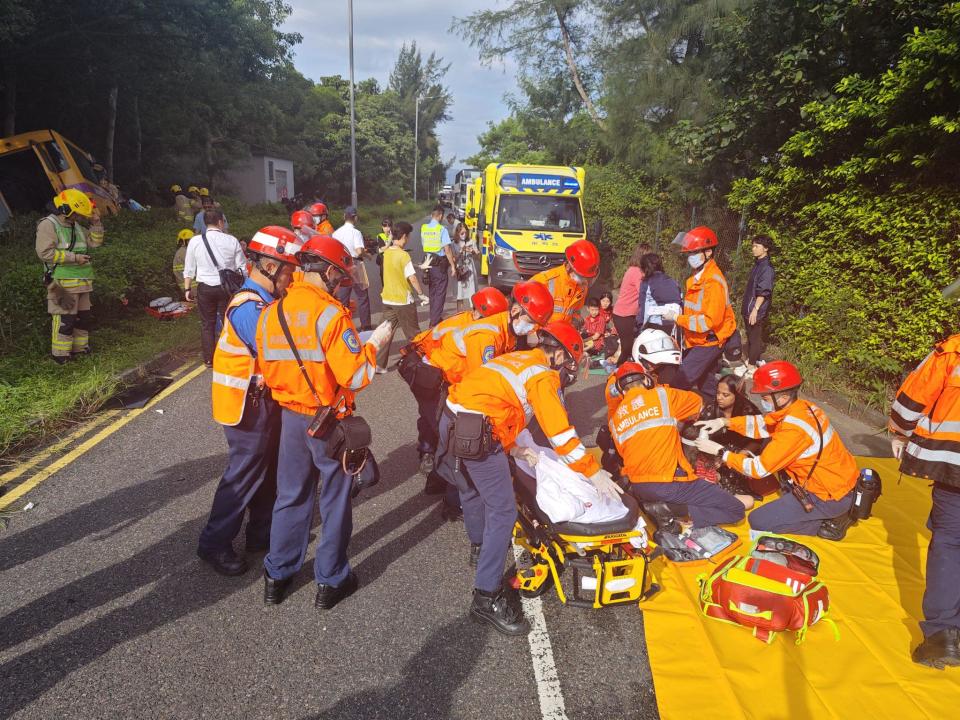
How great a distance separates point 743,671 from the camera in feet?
10.1

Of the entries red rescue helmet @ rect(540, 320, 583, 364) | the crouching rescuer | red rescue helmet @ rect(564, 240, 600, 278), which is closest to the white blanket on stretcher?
red rescue helmet @ rect(540, 320, 583, 364)

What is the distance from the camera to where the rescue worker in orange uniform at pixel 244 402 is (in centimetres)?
335

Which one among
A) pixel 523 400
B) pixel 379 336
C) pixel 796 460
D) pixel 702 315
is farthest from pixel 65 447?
pixel 796 460

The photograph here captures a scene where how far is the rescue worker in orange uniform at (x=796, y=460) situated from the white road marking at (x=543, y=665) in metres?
1.87

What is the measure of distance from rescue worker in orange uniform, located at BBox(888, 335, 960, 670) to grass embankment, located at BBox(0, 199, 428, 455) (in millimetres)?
6743

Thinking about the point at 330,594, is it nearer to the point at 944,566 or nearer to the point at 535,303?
the point at 535,303

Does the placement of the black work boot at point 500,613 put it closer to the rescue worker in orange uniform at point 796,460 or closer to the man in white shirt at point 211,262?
the rescue worker in orange uniform at point 796,460

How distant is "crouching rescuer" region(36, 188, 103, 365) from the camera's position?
6770 mm

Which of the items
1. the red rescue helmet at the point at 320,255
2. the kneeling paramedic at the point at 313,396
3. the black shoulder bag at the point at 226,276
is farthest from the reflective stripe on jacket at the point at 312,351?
the black shoulder bag at the point at 226,276

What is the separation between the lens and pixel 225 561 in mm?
3656

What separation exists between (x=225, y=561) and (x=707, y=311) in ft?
14.7

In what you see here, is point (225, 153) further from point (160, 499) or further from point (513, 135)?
point (160, 499)

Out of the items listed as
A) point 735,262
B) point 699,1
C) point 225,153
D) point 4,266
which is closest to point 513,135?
point 225,153

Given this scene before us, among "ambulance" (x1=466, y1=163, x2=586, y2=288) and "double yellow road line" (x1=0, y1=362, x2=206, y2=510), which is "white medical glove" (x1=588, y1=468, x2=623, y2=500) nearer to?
"double yellow road line" (x1=0, y1=362, x2=206, y2=510)
